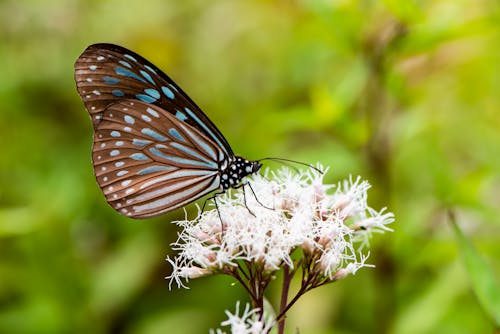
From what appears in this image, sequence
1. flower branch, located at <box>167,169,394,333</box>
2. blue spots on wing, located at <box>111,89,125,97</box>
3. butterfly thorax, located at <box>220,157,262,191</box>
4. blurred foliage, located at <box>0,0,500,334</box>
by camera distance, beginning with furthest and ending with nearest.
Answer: blurred foliage, located at <box>0,0,500,334</box>, blue spots on wing, located at <box>111,89,125,97</box>, butterfly thorax, located at <box>220,157,262,191</box>, flower branch, located at <box>167,169,394,333</box>

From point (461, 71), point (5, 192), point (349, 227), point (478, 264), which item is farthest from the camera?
point (461, 71)

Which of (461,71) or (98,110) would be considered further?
(461,71)

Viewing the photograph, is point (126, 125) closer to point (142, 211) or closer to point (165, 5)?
point (142, 211)

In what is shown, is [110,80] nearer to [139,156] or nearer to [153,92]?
[153,92]

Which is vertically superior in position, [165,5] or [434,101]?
[165,5]

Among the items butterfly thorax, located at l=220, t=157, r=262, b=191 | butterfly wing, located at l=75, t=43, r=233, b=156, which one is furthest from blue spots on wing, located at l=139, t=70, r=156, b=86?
butterfly thorax, located at l=220, t=157, r=262, b=191

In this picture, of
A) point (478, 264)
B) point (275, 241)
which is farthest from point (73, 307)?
point (478, 264)

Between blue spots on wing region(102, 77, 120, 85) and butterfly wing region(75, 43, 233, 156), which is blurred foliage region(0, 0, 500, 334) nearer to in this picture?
butterfly wing region(75, 43, 233, 156)
